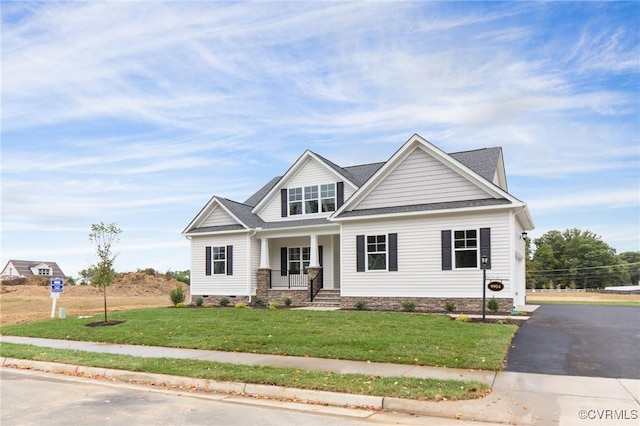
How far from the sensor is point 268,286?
2548 cm

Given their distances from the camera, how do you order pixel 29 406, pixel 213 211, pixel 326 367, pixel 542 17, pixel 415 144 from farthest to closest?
pixel 213 211 → pixel 415 144 → pixel 542 17 → pixel 326 367 → pixel 29 406

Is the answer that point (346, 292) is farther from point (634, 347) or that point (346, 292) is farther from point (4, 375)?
point (4, 375)

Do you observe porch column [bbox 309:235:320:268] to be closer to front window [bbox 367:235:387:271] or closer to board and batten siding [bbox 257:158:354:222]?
board and batten siding [bbox 257:158:354:222]

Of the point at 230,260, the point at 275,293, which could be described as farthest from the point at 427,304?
the point at 230,260

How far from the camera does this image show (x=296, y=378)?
8.67 m

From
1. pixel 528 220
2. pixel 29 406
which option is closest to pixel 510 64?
pixel 528 220

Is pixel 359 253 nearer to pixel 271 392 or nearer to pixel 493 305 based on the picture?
pixel 493 305

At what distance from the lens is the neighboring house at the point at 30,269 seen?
83375 millimetres

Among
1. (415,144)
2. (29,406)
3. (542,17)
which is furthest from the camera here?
(415,144)

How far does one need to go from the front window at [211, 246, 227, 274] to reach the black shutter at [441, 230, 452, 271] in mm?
11766

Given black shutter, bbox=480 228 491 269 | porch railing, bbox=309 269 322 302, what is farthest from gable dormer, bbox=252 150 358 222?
black shutter, bbox=480 228 491 269

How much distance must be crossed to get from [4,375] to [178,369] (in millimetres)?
3877

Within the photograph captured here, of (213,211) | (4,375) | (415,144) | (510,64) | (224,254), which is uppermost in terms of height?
(510,64)

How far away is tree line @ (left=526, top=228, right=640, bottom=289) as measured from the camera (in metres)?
73.2
